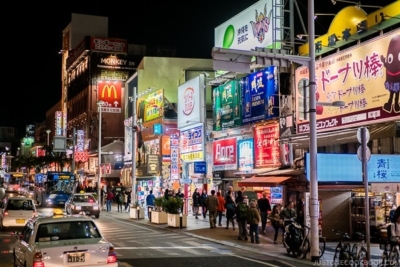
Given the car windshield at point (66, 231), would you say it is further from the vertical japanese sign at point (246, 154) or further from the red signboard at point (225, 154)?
the red signboard at point (225, 154)

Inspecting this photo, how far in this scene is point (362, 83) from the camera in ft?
68.0

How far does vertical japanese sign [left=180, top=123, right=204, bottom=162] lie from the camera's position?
35062mm

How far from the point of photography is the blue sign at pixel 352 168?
768 inches

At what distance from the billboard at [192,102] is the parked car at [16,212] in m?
14.7

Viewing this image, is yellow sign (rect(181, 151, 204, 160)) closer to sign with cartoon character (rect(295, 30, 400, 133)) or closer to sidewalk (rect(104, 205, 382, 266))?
sidewalk (rect(104, 205, 382, 266))

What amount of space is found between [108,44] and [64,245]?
73.2 metres

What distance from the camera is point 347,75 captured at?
70.4 feet

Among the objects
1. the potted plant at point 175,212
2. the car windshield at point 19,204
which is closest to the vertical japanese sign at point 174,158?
the potted plant at point 175,212

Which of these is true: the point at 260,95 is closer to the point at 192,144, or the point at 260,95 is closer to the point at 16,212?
the point at 192,144

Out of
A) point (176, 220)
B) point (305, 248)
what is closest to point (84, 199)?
point (176, 220)

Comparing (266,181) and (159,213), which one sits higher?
(266,181)

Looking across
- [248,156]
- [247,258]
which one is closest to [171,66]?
[248,156]

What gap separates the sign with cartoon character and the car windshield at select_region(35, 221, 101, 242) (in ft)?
32.7

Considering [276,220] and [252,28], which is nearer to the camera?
[276,220]
